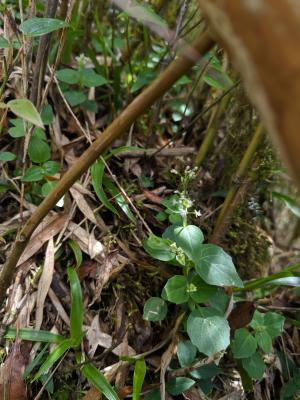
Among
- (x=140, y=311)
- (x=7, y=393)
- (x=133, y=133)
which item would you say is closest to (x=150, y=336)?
(x=140, y=311)

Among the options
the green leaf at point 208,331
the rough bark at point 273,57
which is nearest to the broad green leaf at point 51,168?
the green leaf at point 208,331

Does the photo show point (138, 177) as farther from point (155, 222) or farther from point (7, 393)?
point (7, 393)

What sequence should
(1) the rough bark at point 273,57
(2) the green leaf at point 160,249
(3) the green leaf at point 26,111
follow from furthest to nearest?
(2) the green leaf at point 160,249 → (3) the green leaf at point 26,111 → (1) the rough bark at point 273,57

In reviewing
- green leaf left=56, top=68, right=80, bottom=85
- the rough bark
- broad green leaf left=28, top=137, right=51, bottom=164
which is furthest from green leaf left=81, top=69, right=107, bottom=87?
the rough bark

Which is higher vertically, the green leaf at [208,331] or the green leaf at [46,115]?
the green leaf at [46,115]

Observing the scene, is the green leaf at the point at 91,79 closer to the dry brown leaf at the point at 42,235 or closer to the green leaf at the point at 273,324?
the dry brown leaf at the point at 42,235

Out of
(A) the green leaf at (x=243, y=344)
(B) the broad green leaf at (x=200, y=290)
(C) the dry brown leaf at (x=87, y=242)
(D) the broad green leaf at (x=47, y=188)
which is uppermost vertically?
(D) the broad green leaf at (x=47, y=188)

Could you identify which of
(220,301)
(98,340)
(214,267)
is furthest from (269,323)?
(98,340)
